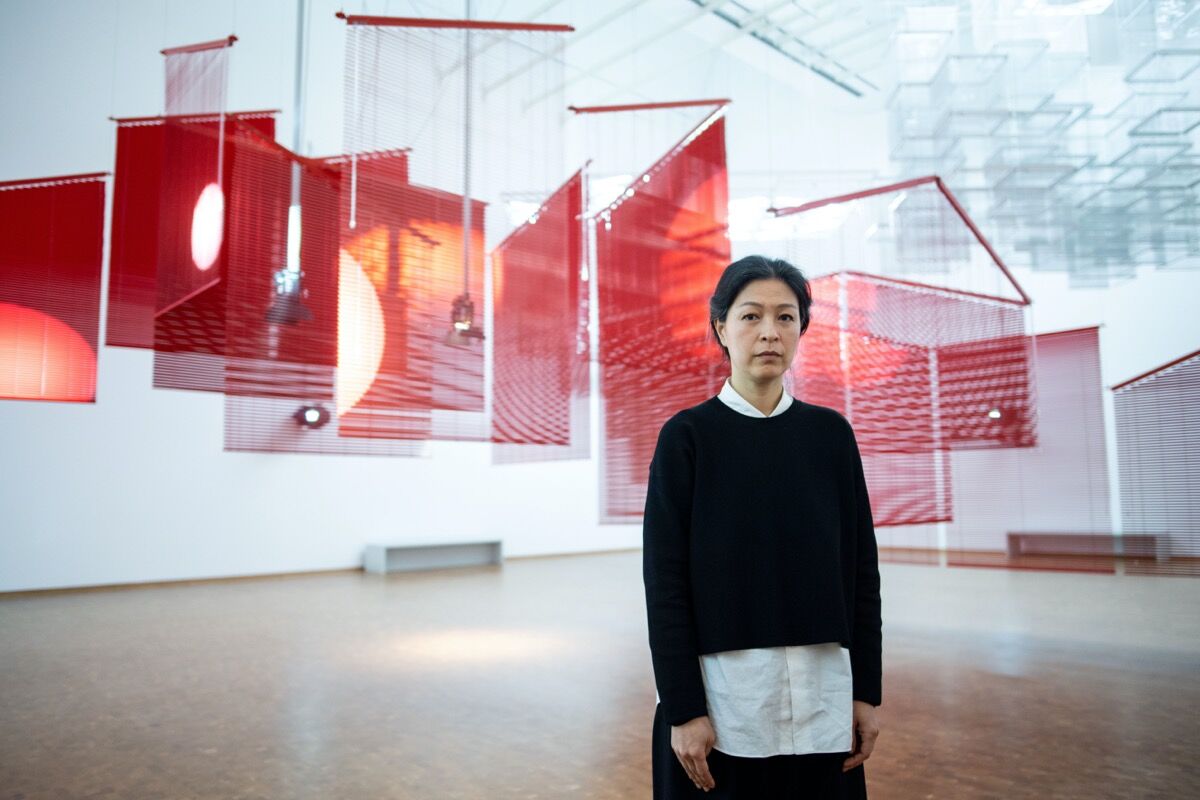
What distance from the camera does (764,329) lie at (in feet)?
4.38

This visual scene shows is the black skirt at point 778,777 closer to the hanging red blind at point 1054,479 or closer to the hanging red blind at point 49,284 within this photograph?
the hanging red blind at point 49,284

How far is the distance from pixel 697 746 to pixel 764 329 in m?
0.69

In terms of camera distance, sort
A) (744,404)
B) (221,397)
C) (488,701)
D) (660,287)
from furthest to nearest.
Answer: (221,397), (660,287), (488,701), (744,404)

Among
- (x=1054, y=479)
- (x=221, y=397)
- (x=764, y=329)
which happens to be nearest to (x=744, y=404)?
(x=764, y=329)

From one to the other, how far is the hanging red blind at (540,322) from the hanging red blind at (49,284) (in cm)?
283

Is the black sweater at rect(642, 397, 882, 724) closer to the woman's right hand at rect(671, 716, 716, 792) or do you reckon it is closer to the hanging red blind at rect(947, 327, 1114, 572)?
the woman's right hand at rect(671, 716, 716, 792)

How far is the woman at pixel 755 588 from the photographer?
4.10 ft

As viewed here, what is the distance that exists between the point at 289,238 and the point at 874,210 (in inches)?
411

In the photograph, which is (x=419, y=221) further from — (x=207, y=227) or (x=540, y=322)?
(x=207, y=227)

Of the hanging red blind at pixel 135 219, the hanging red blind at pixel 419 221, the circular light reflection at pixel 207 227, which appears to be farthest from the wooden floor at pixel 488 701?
the circular light reflection at pixel 207 227

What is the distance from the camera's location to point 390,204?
4.25 meters

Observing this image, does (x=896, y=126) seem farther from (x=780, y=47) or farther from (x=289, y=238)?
(x=780, y=47)

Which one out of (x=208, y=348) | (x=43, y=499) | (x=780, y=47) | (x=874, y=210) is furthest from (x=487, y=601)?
(x=780, y=47)

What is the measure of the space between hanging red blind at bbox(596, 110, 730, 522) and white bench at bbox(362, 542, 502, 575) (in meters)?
6.65
